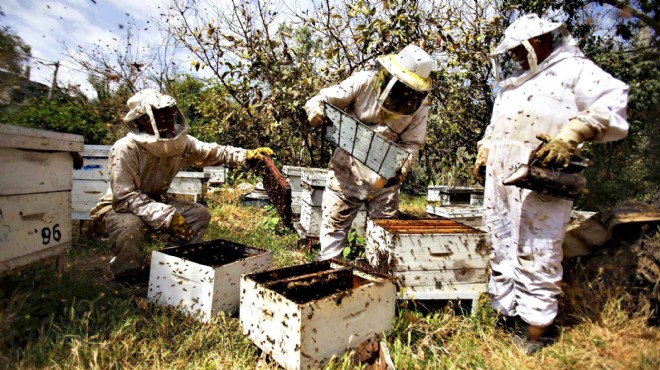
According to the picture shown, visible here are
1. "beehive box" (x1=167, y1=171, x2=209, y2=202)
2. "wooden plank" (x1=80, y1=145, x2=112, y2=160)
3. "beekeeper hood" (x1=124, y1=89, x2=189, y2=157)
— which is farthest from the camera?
"beehive box" (x1=167, y1=171, x2=209, y2=202)

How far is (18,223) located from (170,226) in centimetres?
95

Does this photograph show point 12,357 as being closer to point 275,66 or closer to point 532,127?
point 532,127

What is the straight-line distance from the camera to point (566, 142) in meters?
1.95

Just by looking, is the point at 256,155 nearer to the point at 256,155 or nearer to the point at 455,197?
the point at 256,155

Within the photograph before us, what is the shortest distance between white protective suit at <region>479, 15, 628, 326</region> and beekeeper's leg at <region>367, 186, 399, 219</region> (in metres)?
1.06

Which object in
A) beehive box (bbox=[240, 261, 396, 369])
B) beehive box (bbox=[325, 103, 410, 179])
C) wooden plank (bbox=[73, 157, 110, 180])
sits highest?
beehive box (bbox=[325, 103, 410, 179])

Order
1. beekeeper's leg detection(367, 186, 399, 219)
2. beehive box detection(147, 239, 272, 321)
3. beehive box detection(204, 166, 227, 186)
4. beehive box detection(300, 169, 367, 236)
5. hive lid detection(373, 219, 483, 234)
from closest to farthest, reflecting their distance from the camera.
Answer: beehive box detection(147, 239, 272, 321) < hive lid detection(373, 219, 483, 234) < beekeeper's leg detection(367, 186, 399, 219) < beehive box detection(300, 169, 367, 236) < beehive box detection(204, 166, 227, 186)

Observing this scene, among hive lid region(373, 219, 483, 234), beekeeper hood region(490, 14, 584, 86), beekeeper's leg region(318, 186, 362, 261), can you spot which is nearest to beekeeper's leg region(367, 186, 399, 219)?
beekeeper's leg region(318, 186, 362, 261)

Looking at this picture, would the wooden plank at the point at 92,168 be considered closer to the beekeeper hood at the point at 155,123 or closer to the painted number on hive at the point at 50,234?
the beekeeper hood at the point at 155,123

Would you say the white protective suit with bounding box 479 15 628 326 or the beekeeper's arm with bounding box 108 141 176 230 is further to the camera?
the beekeeper's arm with bounding box 108 141 176 230

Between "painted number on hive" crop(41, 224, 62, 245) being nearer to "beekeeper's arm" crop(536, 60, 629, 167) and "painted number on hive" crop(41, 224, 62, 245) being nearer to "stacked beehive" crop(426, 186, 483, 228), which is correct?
"beekeeper's arm" crop(536, 60, 629, 167)

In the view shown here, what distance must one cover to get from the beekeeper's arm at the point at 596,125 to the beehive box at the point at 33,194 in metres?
2.90

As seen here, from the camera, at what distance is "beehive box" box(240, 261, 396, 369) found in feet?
5.66

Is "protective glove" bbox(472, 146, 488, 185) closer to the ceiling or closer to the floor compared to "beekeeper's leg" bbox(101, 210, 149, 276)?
closer to the ceiling
